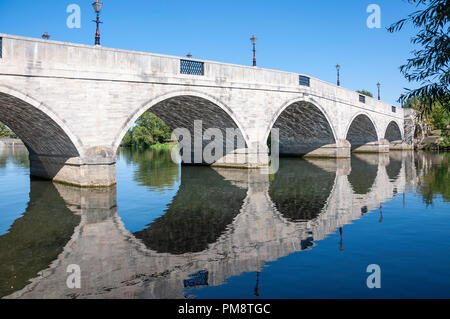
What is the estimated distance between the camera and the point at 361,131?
40.0 meters

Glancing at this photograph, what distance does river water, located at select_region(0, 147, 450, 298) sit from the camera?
4969 mm

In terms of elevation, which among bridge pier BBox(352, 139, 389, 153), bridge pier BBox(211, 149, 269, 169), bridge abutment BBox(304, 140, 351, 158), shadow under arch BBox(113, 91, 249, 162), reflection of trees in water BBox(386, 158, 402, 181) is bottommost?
reflection of trees in water BBox(386, 158, 402, 181)

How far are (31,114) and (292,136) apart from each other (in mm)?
24201

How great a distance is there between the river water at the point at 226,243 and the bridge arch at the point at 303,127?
13.1 meters

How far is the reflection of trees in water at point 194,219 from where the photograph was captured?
705cm

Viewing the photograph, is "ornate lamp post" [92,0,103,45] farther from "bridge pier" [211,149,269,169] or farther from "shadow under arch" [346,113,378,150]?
"shadow under arch" [346,113,378,150]

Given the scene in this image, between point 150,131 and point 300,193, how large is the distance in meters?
53.8

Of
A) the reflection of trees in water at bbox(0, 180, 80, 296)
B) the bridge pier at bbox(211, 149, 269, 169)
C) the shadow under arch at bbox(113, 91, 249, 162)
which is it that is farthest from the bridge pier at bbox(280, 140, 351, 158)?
the reflection of trees in water at bbox(0, 180, 80, 296)

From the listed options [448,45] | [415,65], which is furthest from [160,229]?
[448,45]

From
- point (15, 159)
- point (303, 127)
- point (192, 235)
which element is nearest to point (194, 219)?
point (192, 235)

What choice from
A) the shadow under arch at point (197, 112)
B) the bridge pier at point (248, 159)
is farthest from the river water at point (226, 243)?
the bridge pier at point (248, 159)

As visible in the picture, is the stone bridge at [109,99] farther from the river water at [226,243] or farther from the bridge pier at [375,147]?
the bridge pier at [375,147]

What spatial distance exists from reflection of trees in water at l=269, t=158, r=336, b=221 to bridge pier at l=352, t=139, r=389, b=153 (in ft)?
80.2
